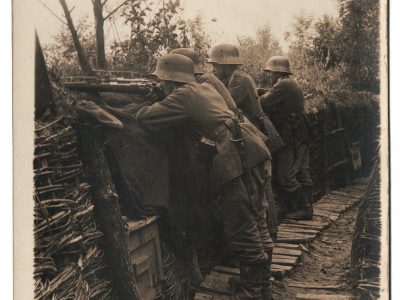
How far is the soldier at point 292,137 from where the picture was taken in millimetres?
4973

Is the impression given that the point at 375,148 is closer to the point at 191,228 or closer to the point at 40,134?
the point at 191,228

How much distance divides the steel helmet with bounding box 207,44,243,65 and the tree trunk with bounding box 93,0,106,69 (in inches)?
33.6

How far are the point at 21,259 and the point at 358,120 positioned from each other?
8.57ft

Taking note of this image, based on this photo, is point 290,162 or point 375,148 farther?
point 290,162

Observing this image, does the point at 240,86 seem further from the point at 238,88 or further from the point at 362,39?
the point at 362,39

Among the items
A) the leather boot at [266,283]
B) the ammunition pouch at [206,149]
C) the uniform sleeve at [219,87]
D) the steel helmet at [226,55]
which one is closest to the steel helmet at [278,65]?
the steel helmet at [226,55]

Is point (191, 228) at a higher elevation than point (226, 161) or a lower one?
lower

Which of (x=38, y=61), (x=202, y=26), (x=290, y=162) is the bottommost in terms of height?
(x=290, y=162)

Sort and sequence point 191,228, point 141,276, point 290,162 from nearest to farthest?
1. point 141,276
2. point 191,228
3. point 290,162

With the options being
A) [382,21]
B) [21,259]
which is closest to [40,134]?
[21,259]

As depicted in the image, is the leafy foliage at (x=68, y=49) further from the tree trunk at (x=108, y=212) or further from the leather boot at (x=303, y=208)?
the leather boot at (x=303, y=208)

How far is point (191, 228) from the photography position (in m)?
4.49

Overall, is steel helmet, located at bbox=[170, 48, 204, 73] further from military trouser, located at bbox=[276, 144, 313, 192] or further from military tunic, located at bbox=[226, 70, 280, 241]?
military trouser, located at bbox=[276, 144, 313, 192]

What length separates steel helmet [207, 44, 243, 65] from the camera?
15.0 ft
